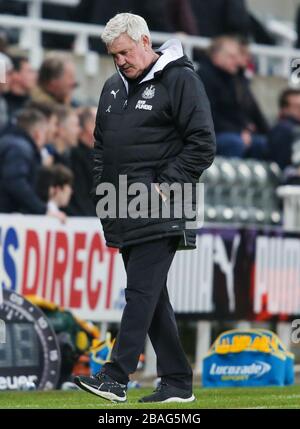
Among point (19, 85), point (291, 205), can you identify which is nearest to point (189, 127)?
point (19, 85)

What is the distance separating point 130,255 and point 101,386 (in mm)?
791

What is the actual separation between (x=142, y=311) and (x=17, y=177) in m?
4.83

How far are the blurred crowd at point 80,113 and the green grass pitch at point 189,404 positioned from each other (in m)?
2.83

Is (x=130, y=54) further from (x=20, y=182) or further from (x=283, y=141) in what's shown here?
(x=283, y=141)

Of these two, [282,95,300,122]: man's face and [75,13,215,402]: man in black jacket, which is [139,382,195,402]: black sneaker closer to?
[75,13,215,402]: man in black jacket

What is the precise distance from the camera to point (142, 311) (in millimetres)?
8938

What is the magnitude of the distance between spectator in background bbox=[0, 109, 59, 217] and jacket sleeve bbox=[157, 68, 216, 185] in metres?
4.60

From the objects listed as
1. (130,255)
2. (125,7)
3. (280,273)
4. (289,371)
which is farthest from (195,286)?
(130,255)

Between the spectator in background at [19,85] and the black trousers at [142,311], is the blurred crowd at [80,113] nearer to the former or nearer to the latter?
the spectator in background at [19,85]

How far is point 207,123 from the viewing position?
29.2 ft

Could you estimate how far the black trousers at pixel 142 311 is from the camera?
8945 millimetres

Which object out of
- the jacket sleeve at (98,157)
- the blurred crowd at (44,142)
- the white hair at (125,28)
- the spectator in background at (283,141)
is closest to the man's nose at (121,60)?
the white hair at (125,28)

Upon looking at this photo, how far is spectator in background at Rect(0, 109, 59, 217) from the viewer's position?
13.5 m

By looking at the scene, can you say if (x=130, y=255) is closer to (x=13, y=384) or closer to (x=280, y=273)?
(x=13, y=384)
